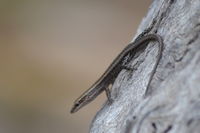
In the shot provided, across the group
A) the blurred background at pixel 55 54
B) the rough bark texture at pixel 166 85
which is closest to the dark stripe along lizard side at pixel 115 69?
the rough bark texture at pixel 166 85

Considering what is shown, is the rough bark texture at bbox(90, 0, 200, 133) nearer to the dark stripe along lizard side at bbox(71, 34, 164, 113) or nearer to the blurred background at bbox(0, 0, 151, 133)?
the dark stripe along lizard side at bbox(71, 34, 164, 113)

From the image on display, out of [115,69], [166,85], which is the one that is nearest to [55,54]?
[115,69]

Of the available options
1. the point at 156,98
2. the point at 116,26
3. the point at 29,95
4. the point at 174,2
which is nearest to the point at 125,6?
the point at 116,26

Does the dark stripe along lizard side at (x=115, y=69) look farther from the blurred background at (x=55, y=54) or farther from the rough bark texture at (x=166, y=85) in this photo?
the blurred background at (x=55, y=54)

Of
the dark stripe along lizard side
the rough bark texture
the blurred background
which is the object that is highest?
the blurred background

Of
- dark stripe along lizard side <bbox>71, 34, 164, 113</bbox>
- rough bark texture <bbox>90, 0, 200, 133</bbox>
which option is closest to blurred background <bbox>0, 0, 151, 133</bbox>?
dark stripe along lizard side <bbox>71, 34, 164, 113</bbox>

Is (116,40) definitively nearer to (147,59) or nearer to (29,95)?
→ (29,95)
